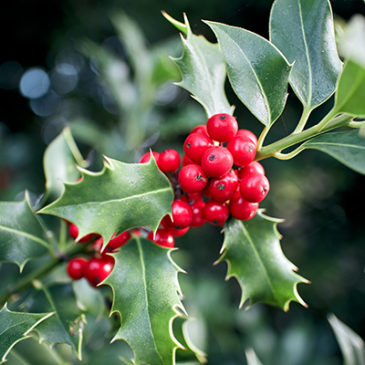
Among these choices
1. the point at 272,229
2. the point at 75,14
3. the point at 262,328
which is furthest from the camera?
the point at 75,14

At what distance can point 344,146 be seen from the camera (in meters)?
0.99

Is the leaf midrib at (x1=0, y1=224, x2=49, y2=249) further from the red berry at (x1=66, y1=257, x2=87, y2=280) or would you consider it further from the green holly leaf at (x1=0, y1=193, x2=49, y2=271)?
the red berry at (x1=66, y1=257, x2=87, y2=280)

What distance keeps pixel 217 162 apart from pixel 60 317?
76 centimetres

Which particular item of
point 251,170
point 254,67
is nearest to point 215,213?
point 251,170

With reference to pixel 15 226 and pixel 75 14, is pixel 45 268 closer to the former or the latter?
pixel 15 226

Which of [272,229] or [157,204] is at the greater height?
[157,204]

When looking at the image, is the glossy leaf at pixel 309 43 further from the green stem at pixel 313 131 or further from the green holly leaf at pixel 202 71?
the green holly leaf at pixel 202 71

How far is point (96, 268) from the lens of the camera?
1242 millimetres

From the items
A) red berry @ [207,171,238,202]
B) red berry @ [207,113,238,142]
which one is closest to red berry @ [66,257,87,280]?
red berry @ [207,171,238,202]

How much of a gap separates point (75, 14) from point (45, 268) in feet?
14.4

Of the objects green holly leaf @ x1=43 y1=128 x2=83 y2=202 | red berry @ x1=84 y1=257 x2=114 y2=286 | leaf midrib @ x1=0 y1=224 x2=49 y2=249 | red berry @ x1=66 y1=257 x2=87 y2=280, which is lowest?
red berry @ x1=66 y1=257 x2=87 y2=280

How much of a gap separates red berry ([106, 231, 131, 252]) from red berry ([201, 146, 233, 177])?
14.1 inches

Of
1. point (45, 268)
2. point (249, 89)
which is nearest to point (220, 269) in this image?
point (45, 268)

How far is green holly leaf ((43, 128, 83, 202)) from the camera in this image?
55.1 inches
